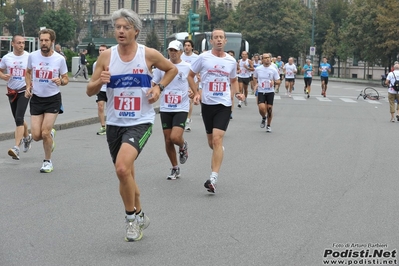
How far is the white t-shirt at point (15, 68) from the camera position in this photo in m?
12.4

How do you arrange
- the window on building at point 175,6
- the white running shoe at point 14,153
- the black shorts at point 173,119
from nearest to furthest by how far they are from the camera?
the black shorts at point 173,119 < the white running shoe at point 14,153 < the window on building at point 175,6

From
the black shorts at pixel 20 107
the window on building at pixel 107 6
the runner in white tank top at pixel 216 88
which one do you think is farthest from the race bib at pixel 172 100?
the window on building at pixel 107 6

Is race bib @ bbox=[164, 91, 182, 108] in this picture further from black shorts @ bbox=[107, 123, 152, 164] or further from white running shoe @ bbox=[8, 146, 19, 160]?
black shorts @ bbox=[107, 123, 152, 164]

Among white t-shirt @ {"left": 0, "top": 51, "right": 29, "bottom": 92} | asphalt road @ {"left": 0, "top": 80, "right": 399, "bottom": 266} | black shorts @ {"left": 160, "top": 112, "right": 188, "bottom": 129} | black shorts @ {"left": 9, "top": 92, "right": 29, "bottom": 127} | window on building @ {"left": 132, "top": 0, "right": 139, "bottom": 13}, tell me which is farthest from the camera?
window on building @ {"left": 132, "top": 0, "right": 139, "bottom": 13}

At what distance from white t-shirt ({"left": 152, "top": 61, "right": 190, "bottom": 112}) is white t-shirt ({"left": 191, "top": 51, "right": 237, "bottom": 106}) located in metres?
0.78

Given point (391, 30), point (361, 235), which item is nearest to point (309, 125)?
point (361, 235)

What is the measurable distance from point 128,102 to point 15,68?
6280mm

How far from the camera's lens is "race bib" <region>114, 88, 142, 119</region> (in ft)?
22.5

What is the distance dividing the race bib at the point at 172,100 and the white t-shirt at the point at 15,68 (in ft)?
8.68

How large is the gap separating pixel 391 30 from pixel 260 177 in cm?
5357

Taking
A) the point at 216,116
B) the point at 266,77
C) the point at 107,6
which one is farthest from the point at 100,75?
the point at 107,6

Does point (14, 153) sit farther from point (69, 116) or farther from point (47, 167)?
point (69, 116)

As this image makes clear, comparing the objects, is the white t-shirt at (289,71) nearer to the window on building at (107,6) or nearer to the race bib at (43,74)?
the race bib at (43,74)

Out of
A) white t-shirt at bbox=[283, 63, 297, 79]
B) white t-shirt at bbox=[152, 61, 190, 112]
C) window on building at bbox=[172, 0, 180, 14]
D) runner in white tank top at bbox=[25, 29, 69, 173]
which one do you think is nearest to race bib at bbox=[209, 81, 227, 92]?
white t-shirt at bbox=[152, 61, 190, 112]
